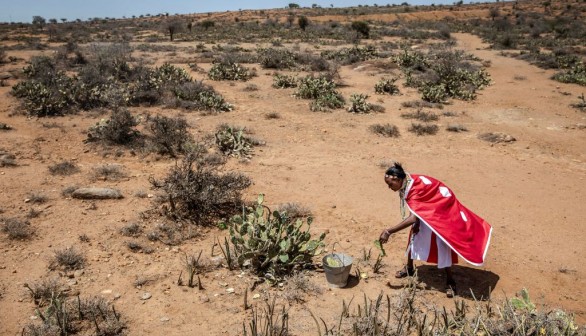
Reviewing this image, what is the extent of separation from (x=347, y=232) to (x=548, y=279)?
7.14 feet

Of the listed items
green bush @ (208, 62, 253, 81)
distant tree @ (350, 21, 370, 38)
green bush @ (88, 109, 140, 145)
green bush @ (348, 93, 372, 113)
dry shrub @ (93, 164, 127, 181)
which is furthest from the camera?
distant tree @ (350, 21, 370, 38)

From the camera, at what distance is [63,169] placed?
6523 mm

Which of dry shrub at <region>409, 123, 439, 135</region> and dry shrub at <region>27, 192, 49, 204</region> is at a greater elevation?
dry shrub at <region>409, 123, 439, 135</region>

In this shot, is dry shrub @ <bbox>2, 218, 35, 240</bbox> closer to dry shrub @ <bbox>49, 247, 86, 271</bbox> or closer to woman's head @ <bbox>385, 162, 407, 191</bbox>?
dry shrub @ <bbox>49, 247, 86, 271</bbox>

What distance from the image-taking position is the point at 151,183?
5.88 m

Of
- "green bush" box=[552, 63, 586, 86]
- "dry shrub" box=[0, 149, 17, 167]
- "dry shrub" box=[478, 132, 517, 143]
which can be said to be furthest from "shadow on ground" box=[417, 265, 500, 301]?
"green bush" box=[552, 63, 586, 86]

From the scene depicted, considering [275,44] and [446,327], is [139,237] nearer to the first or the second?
[446,327]

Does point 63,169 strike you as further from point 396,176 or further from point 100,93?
point 396,176

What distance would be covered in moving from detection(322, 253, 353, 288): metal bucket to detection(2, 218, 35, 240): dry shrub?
342 cm

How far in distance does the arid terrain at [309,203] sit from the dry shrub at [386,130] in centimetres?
14

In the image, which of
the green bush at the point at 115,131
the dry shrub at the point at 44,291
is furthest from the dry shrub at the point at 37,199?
the green bush at the point at 115,131

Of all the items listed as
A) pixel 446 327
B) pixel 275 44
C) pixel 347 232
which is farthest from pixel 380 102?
pixel 275 44

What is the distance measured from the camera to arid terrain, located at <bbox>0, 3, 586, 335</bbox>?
150 inches

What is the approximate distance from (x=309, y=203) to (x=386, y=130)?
155 inches
